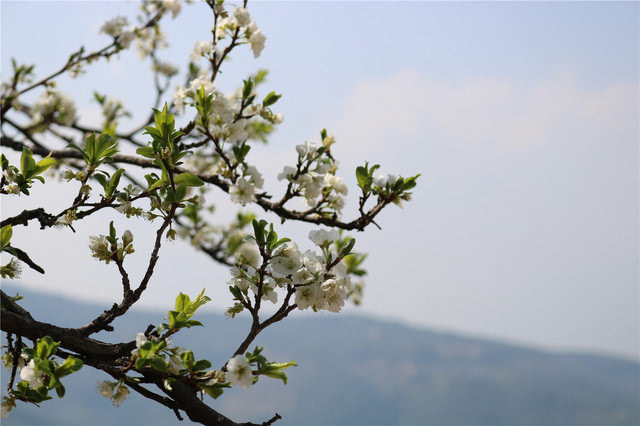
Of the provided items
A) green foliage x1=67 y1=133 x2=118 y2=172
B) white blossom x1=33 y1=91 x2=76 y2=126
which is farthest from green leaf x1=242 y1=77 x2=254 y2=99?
white blossom x1=33 y1=91 x2=76 y2=126

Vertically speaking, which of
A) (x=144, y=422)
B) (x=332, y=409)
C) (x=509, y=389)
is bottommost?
(x=144, y=422)

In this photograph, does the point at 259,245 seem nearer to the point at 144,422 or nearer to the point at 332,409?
the point at 144,422

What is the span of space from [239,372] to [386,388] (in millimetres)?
197461

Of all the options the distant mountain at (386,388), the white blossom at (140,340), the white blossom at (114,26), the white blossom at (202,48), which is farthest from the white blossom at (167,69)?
the distant mountain at (386,388)

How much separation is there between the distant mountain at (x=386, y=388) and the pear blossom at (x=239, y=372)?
445 feet

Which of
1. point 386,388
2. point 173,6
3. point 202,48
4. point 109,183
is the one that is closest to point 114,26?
point 173,6

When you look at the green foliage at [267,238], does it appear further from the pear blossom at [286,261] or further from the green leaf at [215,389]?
the green leaf at [215,389]

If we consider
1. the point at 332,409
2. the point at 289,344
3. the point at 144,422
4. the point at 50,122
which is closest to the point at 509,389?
the point at 332,409

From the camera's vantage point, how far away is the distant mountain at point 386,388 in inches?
5787

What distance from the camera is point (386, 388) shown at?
190125 millimetres

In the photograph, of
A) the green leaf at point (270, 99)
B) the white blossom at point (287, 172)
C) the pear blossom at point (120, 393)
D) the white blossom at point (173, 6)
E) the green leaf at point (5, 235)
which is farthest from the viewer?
the white blossom at point (173, 6)

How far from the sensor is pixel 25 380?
183cm

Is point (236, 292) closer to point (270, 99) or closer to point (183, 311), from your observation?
point (183, 311)

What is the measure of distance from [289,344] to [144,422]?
60.4m
